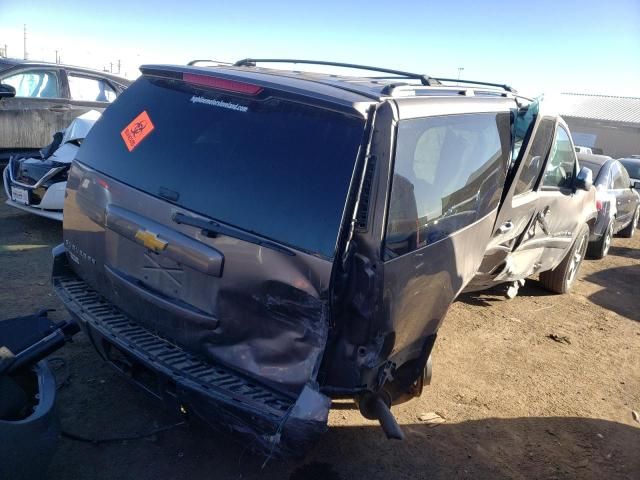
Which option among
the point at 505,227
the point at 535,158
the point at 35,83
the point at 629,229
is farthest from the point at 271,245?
the point at 629,229

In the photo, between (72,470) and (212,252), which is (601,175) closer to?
(212,252)

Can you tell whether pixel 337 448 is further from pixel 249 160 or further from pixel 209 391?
pixel 249 160

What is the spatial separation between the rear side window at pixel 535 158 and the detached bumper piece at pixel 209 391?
2.74 metres

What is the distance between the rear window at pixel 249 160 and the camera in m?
2.36

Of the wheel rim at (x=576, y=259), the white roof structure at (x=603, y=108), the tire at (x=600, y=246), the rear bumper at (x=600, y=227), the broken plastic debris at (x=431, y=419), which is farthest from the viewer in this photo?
the white roof structure at (x=603, y=108)

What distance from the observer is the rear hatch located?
92.2 inches

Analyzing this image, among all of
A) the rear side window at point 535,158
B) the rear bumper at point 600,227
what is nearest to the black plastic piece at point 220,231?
the rear side window at point 535,158

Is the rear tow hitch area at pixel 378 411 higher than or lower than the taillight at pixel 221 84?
lower

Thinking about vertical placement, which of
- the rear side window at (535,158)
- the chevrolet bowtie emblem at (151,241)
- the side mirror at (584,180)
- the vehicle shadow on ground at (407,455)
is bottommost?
the vehicle shadow on ground at (407,455)

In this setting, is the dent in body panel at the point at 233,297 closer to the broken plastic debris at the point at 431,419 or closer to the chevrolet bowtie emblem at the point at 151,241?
the chevrolet bowtie emblem at the point at 151,241

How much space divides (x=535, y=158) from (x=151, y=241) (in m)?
3.32

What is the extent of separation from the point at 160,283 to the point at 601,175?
7833 millimetres

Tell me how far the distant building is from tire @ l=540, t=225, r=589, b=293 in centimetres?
3279

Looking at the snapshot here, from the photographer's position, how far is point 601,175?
8.42m
